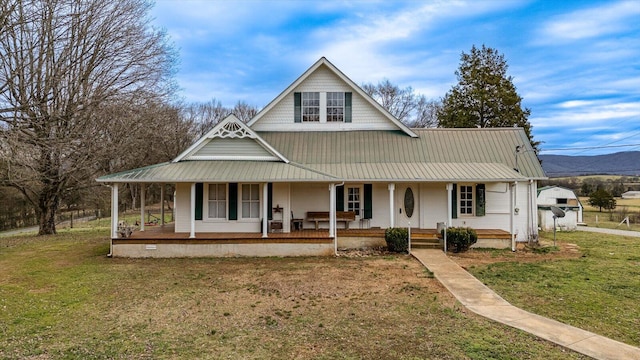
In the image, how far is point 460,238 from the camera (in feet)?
42.8

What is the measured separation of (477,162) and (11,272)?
16.6 metres

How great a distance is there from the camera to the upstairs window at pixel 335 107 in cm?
1692

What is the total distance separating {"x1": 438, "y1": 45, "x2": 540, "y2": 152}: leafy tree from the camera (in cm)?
2689

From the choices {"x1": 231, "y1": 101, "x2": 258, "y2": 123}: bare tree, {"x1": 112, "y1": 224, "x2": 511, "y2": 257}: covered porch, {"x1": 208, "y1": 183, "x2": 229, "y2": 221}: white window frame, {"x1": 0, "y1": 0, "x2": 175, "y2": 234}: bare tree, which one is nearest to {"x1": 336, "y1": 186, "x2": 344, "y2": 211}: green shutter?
{"x1": 112, "y1": 224, "x2": 511, "y2": 257}: covered porch

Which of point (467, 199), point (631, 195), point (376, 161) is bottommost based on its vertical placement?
point (631, 195)

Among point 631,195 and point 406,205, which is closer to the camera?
point 406,205

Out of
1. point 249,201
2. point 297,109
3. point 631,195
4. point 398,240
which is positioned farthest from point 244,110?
point 631,195

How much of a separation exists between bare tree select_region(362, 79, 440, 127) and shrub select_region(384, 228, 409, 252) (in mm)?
30315

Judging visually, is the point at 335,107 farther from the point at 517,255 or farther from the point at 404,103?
the point at 404,103

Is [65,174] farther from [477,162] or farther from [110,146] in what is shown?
[477,162]

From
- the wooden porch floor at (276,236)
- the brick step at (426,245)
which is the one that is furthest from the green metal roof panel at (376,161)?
the brick step at (426,245)

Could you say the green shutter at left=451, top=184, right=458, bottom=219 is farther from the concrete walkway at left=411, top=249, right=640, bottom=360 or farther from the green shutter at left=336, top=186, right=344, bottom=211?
the concrete walkway at left=411, top=249, right=640, bottom=360

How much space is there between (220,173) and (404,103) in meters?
33.0

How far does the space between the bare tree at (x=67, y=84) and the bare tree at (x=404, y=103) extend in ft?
86.1
